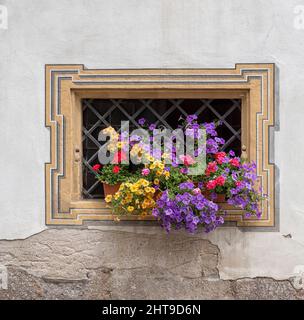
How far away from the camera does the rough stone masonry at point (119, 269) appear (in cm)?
362

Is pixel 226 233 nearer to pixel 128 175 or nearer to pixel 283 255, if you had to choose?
pixel 283 255

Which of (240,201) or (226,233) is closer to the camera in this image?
(240,201)

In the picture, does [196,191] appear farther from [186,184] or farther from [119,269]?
[119,269]

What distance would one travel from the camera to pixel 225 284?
3.62 meters

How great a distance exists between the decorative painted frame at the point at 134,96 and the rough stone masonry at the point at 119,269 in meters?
0.19

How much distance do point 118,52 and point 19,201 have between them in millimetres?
1365

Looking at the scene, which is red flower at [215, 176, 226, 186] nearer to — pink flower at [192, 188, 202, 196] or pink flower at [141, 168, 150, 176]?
pink flower at [192, 188, 202, 196]

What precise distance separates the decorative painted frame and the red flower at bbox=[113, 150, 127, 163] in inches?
13.4

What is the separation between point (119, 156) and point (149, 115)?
453 mm

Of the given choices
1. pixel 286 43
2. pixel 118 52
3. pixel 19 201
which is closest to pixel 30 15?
pixel 118 52

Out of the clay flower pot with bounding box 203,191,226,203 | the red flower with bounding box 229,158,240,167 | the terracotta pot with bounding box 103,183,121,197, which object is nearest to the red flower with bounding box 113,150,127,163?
the terracotta pot with bounding box 103,183,121,197

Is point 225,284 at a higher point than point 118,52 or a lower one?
lower

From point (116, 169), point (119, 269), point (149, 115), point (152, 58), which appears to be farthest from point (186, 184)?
point (152, 58)

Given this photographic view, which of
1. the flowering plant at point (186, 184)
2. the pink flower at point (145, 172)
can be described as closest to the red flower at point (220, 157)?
the flowering plant at point (186, 184)
